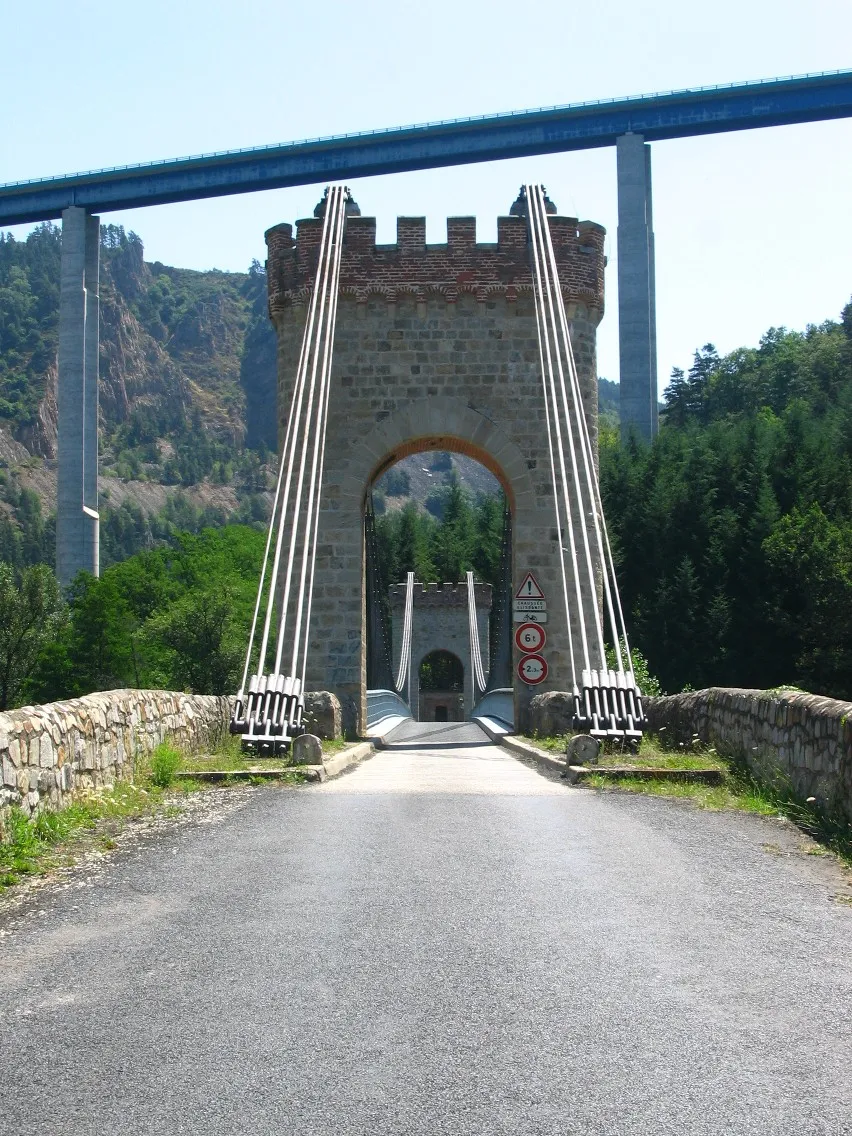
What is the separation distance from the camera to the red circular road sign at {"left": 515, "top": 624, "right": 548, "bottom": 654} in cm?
1627

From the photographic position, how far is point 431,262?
18.3 metres

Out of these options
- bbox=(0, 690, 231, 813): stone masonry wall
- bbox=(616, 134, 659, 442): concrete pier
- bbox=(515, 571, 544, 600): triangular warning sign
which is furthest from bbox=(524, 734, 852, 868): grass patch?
bbox=(616, 134, 659, 442): concrete pier

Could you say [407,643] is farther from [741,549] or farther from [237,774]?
[237,774]

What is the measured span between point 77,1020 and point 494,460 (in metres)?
15.3

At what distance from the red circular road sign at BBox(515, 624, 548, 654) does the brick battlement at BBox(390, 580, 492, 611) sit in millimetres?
32239

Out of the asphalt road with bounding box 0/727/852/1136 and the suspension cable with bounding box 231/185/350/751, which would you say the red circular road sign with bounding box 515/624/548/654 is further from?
the asphalt road with bounding box 0/727/852/1136

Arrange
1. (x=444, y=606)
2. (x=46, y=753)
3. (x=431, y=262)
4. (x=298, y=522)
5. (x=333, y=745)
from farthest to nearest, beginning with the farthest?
1. (x=444, y=606)
2. (x=431, y=262)
3. (x=298, y=522)
4. (x=333, y=745)
5. (x=46, y=753)

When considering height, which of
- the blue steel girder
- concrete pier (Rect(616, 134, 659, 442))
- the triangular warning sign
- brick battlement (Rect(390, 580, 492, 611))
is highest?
the blue steel girder

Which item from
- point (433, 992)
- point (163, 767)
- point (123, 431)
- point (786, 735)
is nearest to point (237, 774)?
point (163, 767)

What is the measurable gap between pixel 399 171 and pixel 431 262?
23.3m

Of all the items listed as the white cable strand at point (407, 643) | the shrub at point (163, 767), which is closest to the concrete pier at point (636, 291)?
the white cable strand at point (407, 643)

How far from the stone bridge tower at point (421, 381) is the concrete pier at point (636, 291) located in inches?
567

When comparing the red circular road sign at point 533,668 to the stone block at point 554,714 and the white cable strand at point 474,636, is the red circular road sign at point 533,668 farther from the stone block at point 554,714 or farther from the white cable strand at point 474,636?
the white cable strand at point 474,636

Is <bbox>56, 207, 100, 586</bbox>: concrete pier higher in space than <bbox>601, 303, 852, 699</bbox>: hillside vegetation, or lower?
higher
